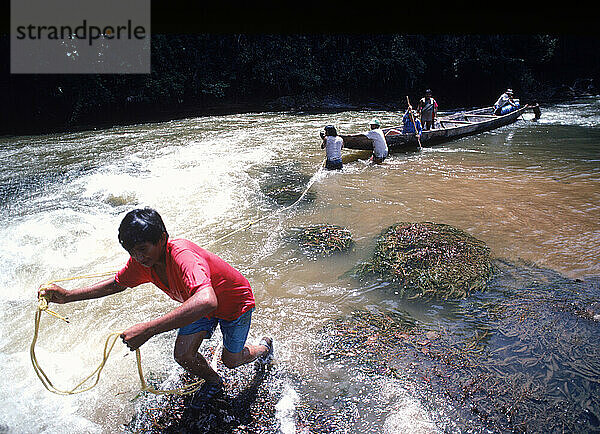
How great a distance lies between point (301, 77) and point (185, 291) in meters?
22.8

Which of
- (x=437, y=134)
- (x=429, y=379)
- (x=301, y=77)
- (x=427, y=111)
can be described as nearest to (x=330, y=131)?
(x=437, y=134)

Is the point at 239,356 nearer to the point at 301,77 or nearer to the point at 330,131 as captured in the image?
the point at 330,131

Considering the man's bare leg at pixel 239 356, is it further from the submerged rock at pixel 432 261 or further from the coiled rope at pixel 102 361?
the submerged rock at pixel 432 261

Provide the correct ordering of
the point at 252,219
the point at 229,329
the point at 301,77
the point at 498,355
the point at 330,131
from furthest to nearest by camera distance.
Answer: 1. the point at 301,77
2. the point at 330,131
3. the point at 252,219
4. the point at 498,355
5. the point at 229,329

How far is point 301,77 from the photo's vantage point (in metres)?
23.3

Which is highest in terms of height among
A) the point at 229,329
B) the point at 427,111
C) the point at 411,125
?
the point at 427,111

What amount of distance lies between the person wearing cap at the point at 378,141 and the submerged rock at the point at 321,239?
4.98 metres

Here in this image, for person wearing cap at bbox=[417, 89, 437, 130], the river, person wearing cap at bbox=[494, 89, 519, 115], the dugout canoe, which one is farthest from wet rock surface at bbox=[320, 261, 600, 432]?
person wearing cap at bbox=[494, 89, 519, 115]

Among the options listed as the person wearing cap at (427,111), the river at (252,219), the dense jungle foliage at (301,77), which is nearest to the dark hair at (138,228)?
the river at (252,219)

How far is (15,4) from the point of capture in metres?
14.8

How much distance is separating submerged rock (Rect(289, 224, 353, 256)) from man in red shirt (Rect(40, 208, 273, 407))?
2440mm

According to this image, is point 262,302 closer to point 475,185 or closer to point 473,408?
point 473,408

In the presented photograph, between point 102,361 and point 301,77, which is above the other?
point 301,77

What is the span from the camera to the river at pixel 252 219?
132 inches
